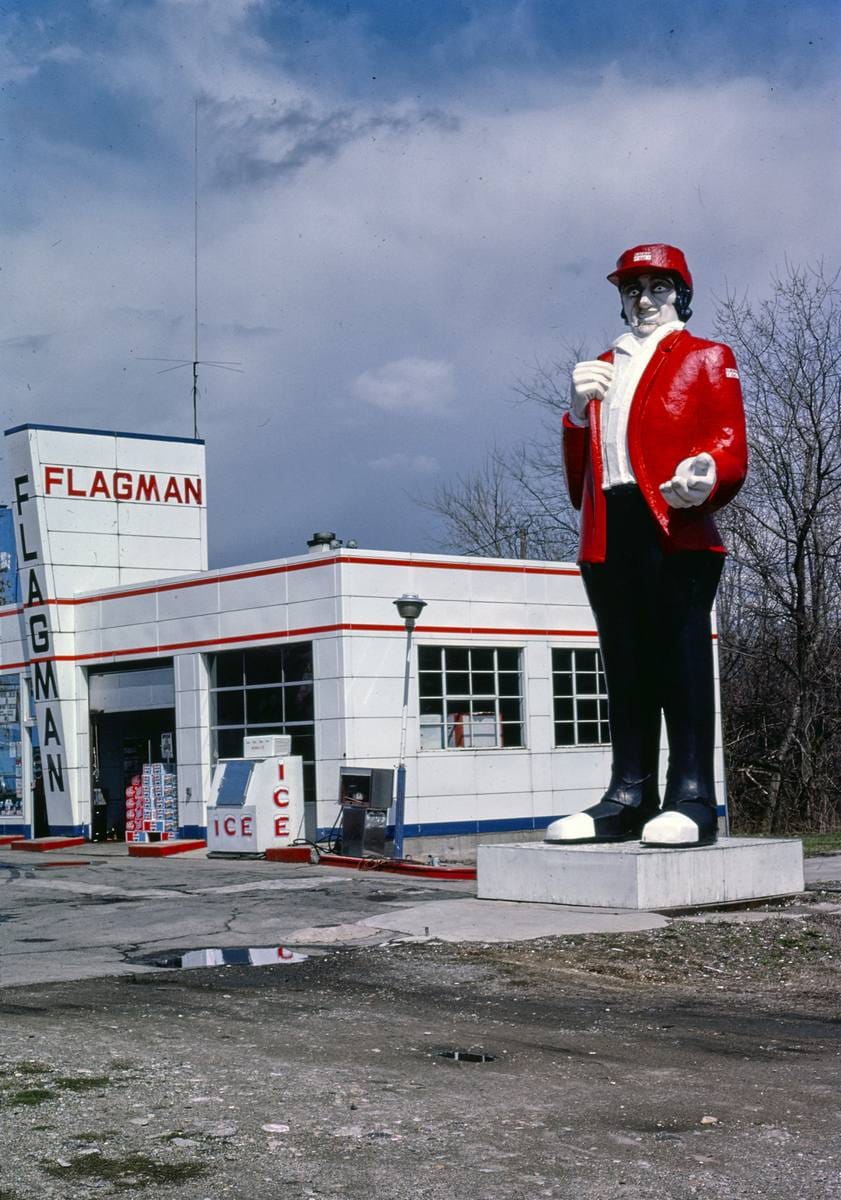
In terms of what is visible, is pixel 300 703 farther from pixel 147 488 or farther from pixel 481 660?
pixel 147 488

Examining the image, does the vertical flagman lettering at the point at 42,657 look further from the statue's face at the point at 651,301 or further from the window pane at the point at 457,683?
the statue's face at the point at 651,301

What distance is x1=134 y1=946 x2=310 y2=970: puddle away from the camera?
35.9 feet

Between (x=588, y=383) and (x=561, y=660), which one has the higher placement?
(x=588, y=383)

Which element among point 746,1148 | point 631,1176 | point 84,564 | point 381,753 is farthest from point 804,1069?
point 84,564

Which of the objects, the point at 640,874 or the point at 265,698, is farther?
the point at 265,698

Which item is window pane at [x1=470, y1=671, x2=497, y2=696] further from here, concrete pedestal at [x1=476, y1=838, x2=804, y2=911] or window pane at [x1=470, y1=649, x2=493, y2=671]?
concrete pedestal at [x1=476, y1=838, x2=804, y2=911]

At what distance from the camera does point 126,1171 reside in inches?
204

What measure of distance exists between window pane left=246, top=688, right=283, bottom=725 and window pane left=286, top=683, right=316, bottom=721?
20cm

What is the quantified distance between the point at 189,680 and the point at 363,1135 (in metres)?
20.7

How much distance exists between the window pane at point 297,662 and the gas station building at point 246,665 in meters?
0.03

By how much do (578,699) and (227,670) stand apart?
6223 millimetres

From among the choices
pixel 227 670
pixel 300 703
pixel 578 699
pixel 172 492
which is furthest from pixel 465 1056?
pixel 172 492

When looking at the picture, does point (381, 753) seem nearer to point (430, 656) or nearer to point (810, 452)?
point (430, 656)

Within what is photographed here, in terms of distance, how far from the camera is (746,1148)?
5.54 m
